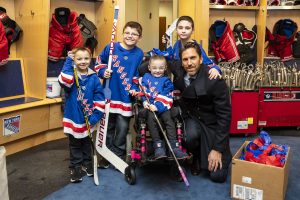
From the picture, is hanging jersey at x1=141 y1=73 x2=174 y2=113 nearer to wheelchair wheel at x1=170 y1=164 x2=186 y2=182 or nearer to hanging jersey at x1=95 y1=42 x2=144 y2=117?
hanging jersey at x1=95 y1=42 x2=144 y2=117

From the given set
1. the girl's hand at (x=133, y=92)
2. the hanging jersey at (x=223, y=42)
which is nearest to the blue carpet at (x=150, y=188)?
the girl's hand at (x=133, y=92)

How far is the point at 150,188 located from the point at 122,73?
3.11 ft

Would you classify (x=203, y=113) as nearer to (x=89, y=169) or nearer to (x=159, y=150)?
(x=159, y=150)

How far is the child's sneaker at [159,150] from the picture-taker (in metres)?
2.21

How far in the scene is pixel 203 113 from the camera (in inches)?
99.3

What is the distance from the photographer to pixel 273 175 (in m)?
2.00

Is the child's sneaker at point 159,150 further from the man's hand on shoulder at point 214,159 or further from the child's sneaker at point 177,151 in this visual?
the man's hand on shoulder at point 214,159

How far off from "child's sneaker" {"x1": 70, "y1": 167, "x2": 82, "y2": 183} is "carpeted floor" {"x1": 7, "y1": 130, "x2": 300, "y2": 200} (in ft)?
0.14

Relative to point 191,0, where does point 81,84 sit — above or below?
below

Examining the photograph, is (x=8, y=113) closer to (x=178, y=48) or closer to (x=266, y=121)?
(x=178, y=48)

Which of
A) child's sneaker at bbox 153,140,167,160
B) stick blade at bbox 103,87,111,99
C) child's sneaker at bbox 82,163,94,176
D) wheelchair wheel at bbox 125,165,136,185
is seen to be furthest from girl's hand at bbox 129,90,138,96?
child's sneaker at bbox 82,163,94,176

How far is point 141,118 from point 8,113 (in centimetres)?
137

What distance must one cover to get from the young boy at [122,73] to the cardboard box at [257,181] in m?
0.99

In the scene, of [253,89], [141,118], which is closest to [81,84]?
[141,118]
